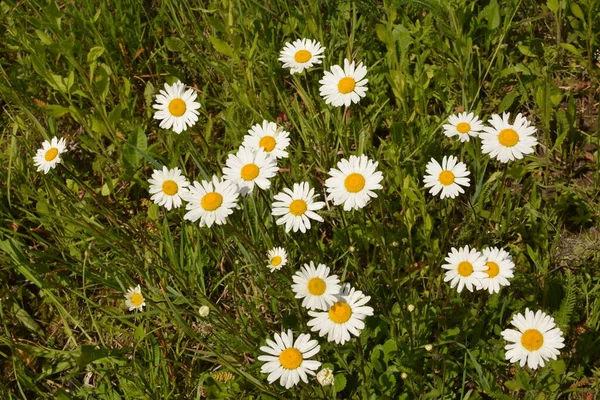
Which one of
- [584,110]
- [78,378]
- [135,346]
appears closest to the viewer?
[135,346]

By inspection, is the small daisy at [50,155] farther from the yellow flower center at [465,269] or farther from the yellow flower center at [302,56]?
the yellow flower center at [465,269]

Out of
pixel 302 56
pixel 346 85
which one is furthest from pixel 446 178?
pixel 302 56

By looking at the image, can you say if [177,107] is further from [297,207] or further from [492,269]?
[492,269]

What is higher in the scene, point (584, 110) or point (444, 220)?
point (584, 110)

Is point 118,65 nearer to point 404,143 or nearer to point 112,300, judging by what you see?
point 112,300

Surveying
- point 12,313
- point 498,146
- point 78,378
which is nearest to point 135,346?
point 78,378

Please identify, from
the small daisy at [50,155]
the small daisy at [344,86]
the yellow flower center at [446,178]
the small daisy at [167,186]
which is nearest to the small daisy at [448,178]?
the yellow flower center at [446,178]
